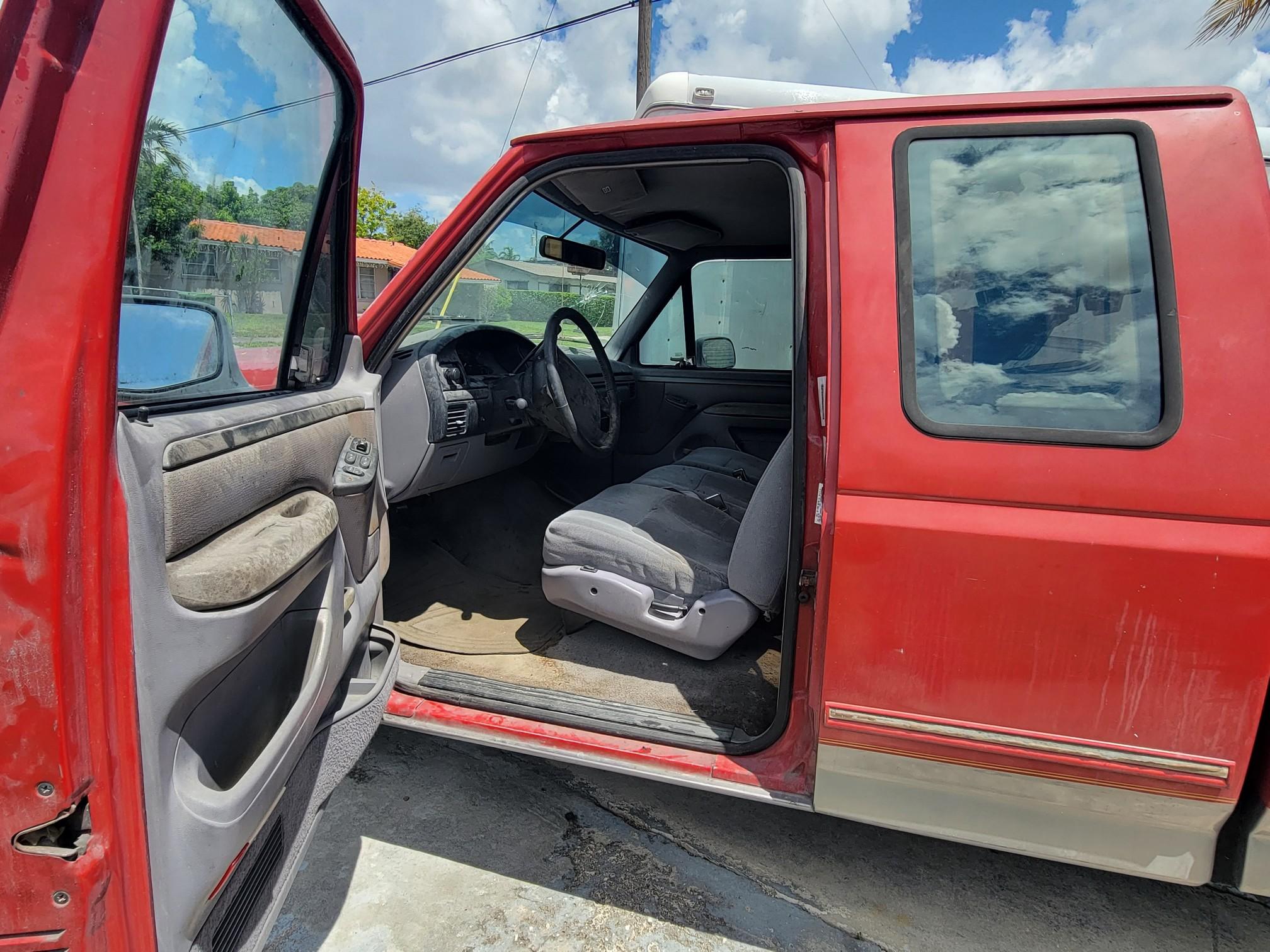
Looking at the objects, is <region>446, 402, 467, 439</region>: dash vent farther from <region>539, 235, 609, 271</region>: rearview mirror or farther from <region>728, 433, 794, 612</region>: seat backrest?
<region>728, 433, 794, 612</region>: seat backrest

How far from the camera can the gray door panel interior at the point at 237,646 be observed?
104 centimetres

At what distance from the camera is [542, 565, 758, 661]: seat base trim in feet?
7.00

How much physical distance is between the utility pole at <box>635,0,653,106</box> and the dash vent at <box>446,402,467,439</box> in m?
8.08

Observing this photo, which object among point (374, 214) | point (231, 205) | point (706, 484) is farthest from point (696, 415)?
point (374, 214)

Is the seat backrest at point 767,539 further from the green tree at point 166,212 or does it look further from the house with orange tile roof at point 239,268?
the green tree at point 166,212

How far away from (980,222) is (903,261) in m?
0.16

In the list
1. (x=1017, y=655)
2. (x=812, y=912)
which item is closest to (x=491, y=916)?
(x=812, y=912)

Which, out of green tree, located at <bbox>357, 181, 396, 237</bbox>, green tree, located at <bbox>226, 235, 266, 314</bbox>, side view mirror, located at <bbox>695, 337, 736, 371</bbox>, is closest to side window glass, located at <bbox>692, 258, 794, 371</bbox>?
side view mirror, located at <bbox>695, 337, 736, 371</bbox>

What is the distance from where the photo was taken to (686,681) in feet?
7.36

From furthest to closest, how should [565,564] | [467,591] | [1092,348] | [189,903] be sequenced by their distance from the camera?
[467,591]
[565,564]
[1092,348]
[189,903]

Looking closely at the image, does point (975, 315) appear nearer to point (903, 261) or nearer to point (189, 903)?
point (903, 261)

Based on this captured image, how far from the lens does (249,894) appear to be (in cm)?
132

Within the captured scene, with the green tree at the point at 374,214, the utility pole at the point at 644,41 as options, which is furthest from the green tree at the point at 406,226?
the utility pole at the point at 644,41

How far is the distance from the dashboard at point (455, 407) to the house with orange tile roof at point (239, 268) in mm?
801
